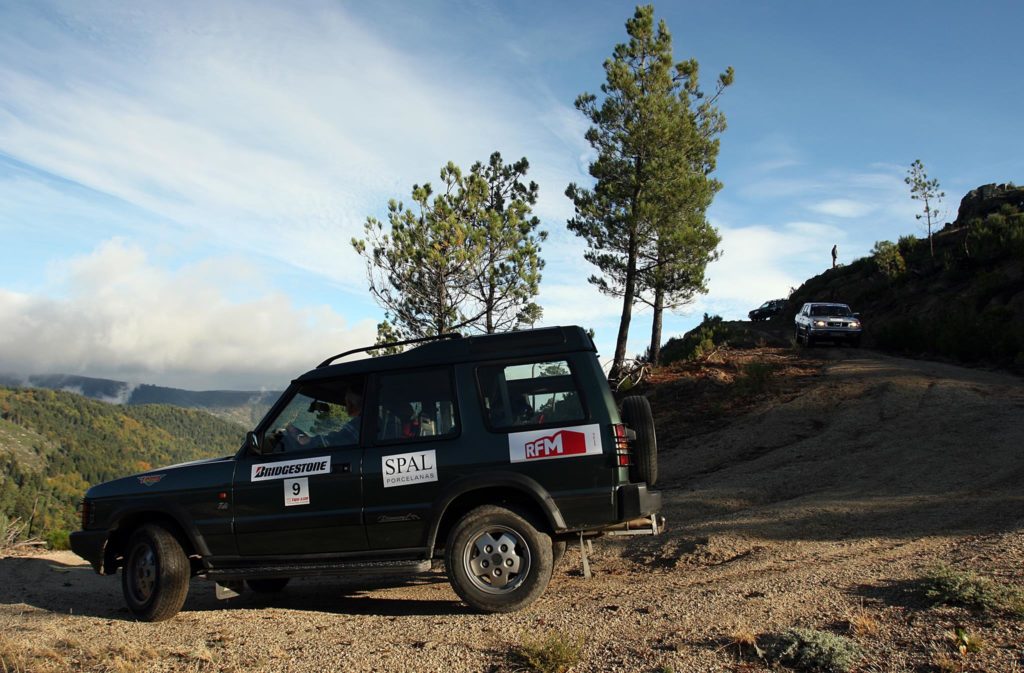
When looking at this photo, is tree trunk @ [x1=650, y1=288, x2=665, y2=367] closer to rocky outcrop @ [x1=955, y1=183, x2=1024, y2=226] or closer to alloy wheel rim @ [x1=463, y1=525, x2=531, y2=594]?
alloy wheel rim @ [x1=463, y1=525, x2=531, y2=594]

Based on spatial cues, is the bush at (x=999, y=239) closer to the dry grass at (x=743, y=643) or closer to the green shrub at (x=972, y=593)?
the green shrub at (x=972, y=593)

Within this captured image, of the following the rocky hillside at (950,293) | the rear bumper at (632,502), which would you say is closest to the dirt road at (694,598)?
the rear bumper at (632,502)

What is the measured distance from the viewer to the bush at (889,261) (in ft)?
124

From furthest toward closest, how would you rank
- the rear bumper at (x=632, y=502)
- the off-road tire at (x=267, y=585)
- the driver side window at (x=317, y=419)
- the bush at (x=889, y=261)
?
the bush at (x=889, y=261) → the off-road tire at (x=267, y=585) → the driver side window at (x=317, y=419) → the rear bumper at (x=632, y=502)

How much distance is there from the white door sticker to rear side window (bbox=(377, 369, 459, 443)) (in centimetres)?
74

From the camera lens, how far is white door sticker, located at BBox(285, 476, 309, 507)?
6164 millimetres

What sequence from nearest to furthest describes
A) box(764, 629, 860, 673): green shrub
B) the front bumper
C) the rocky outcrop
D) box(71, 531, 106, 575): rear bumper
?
box(764, 629, 860, 673): green shrub, box(71, 531, 106, 575): rear bumper, the front bumper, the rocky outcrop

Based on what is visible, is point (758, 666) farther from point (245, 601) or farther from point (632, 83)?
point (632, 83)

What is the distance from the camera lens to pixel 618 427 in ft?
18.7

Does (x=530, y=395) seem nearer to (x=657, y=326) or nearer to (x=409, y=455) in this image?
(x=409, y=455)

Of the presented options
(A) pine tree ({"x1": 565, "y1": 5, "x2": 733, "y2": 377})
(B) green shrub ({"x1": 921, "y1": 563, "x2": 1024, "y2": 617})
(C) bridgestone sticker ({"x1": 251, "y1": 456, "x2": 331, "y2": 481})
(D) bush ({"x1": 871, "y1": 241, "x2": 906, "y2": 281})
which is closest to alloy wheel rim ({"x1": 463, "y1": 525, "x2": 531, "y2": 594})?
(C) bridgestone sticker ({"x1": 251, "y1": 456, "x2": 331, "y2": 481})

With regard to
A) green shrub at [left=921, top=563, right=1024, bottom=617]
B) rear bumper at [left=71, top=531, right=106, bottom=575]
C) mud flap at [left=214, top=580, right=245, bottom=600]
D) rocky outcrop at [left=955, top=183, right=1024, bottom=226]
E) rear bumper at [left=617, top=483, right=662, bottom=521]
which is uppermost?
rocky outcrop at [left=955, top=183, right=1024, bottom=226]

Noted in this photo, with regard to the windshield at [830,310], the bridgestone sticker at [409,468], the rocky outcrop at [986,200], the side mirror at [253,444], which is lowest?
the bridgestone sticker at [409,468]

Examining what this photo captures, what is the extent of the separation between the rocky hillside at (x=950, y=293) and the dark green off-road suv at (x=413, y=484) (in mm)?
18909
